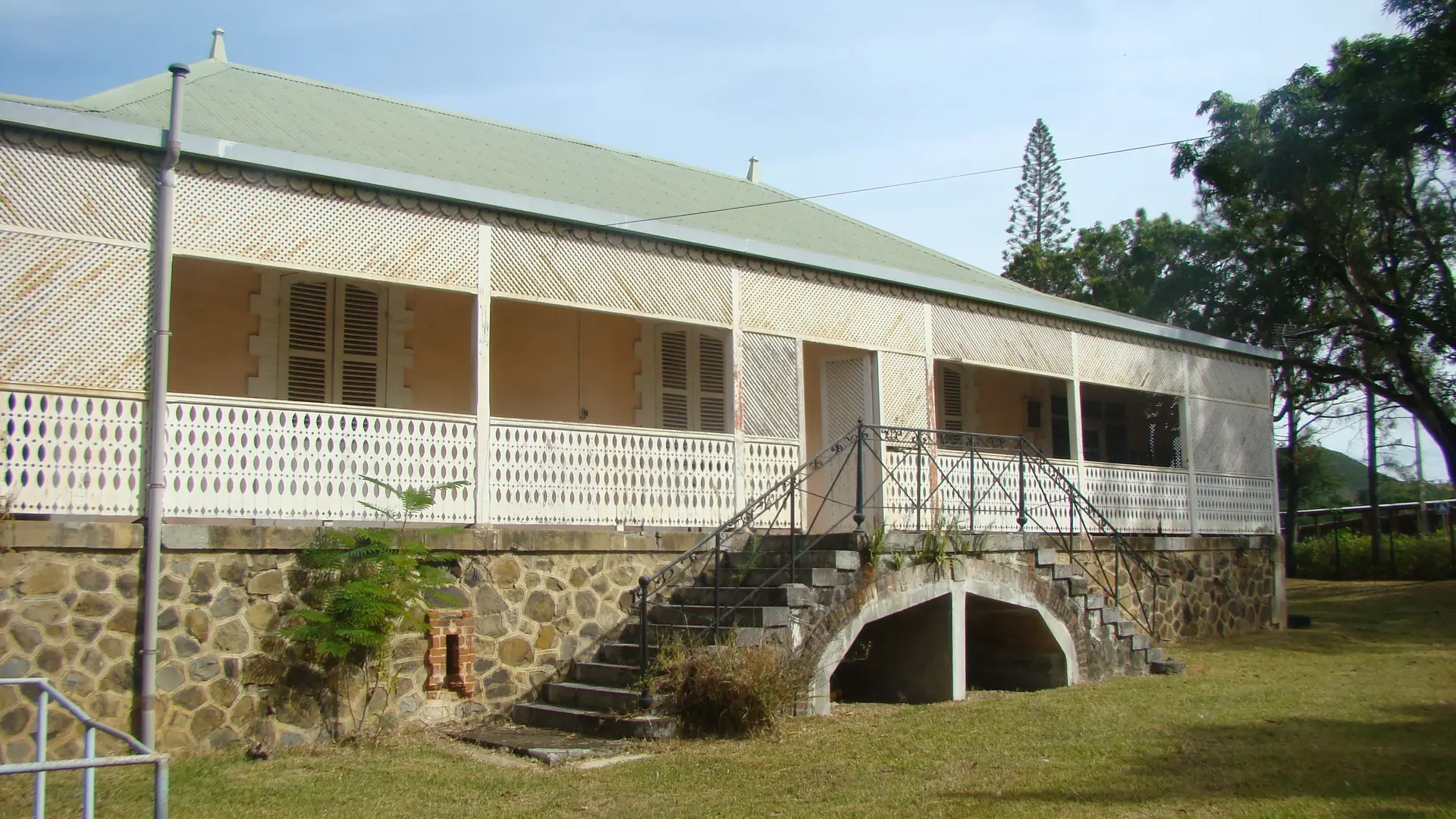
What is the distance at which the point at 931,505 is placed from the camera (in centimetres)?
1405

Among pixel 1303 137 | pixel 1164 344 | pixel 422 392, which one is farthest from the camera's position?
pixel 1303 137

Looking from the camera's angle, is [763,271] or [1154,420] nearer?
[763,271]

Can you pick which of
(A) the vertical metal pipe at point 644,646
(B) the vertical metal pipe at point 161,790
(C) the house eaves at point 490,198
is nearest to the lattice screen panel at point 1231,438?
(C) the house eaves at point 490,198

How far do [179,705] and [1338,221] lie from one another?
21947mm

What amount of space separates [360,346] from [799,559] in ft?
15.7

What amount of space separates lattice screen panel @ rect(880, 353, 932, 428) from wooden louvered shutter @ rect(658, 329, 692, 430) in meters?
2.32

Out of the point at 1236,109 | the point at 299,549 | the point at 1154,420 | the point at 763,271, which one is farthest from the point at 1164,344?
the point at 299,549

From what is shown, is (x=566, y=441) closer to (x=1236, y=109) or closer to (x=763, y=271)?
(x=763, y=271)

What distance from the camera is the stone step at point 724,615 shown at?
10.3 m

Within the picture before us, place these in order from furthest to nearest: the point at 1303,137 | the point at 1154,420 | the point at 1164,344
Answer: the point at 1303,137 → the point at 1154,420 → the point at 1164,344

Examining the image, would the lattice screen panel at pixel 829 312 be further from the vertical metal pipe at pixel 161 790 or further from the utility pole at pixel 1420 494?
the utility pole at pixel 1420 494

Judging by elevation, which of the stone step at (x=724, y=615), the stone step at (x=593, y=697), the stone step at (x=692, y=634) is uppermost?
the stone step at (x=724, y=615)

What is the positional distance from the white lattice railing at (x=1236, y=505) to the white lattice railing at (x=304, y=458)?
36.8 ft

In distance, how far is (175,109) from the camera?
9.04m
